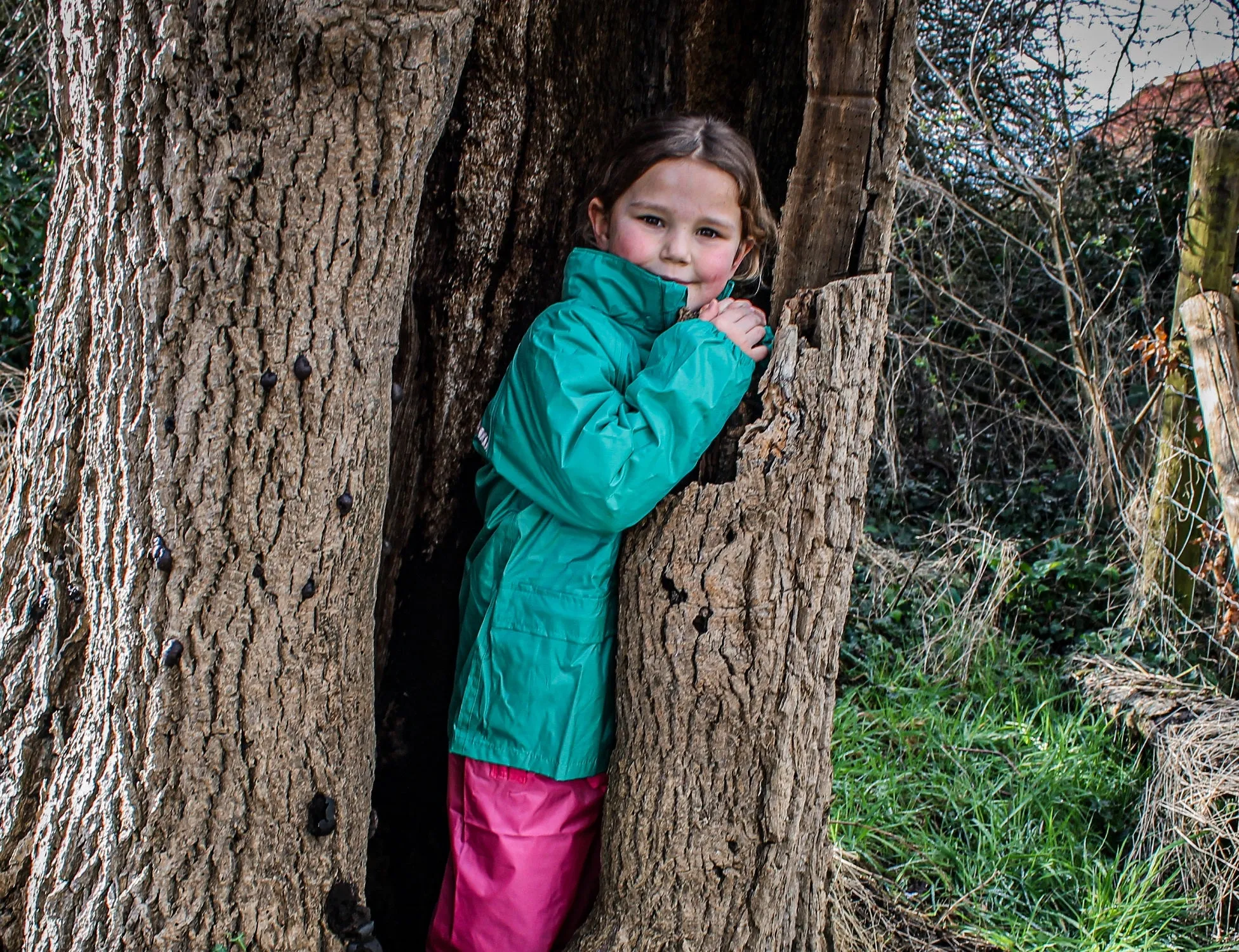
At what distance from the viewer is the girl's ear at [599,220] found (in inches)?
81.1

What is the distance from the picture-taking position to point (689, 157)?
1970 mm

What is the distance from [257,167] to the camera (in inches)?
61.5

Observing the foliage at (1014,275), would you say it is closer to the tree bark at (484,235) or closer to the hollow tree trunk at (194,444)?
the tree bark at (484,235)

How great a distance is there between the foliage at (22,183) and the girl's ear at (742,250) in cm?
367

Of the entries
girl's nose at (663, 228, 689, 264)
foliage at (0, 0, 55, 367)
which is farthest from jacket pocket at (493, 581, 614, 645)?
foliage at (0, 0, 55, 367)

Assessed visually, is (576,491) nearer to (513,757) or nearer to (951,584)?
(513,757)

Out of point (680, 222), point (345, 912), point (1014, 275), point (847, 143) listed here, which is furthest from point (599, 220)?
point (1014, 275)

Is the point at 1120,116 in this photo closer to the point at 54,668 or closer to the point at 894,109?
the point at 894,109

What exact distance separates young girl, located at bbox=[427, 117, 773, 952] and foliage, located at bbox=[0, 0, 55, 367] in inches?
139

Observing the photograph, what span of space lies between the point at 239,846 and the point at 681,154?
158 centimetres

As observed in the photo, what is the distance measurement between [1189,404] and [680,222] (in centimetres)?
325

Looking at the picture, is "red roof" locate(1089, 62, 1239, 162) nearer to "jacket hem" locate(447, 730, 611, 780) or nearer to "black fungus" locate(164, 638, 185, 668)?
"jacket hem" locate(447, 730, 611, 780)

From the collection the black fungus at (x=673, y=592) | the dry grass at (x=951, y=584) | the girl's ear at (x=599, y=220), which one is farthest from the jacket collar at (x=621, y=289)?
the dry grass at (x=951, y=584)

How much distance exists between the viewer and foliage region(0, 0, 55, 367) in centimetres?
432
